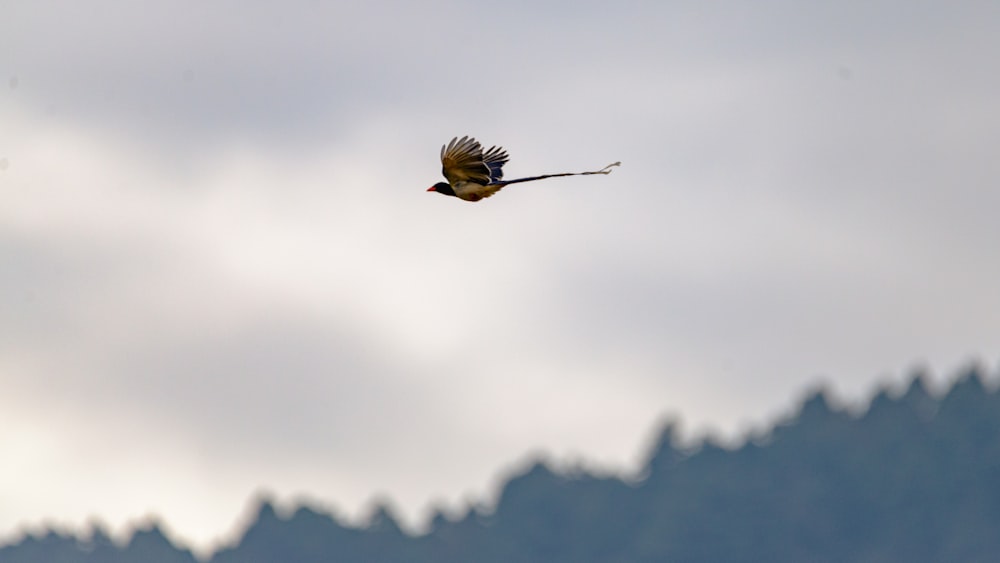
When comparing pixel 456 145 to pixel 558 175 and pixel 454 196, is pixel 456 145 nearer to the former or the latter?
pixel 454 196

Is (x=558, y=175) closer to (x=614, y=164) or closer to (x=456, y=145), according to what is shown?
(x=614, y=164)

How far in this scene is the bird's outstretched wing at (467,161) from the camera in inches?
1747

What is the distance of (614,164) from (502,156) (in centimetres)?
608

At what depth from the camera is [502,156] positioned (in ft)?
149

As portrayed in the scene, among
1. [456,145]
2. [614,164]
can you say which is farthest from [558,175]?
[456,145]

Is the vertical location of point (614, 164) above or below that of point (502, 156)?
below

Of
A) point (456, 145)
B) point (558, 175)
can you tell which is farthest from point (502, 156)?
point (558, 175)

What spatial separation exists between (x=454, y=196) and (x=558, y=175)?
5.03 meters

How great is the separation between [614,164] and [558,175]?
1.55 meters

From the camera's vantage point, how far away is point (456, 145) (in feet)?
146

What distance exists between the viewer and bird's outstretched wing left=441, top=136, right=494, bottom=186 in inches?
1747

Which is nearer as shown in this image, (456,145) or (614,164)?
(614,164)

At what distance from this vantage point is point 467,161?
4441 cm

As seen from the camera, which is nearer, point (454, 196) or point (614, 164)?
point (614, 164)
